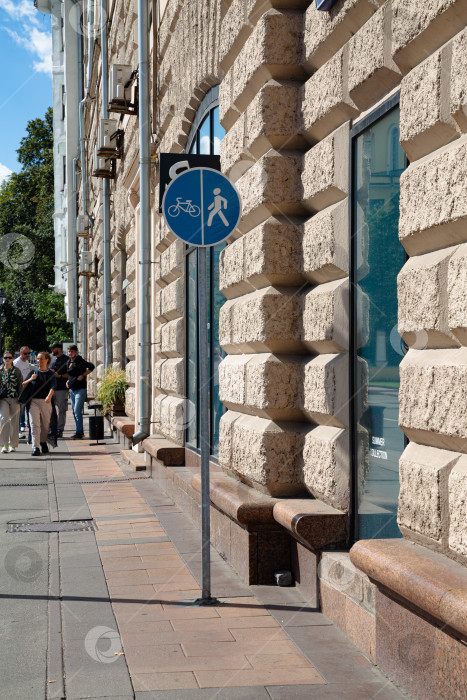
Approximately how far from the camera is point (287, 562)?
6039 millimetres

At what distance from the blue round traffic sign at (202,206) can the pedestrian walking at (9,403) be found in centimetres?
1051

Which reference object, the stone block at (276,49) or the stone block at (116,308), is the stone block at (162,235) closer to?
the stone block at (276,49)

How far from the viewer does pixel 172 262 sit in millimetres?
10812

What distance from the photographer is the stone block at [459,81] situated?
12.2 feet

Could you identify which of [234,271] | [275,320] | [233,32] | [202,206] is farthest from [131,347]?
[202,206]

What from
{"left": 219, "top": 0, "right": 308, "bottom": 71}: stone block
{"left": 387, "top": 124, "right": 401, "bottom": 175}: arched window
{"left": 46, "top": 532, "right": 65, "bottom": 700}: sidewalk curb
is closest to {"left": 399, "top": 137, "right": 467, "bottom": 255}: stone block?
{"left": 387, "top": 124, "right": 401, "bottom": 175}: arched window

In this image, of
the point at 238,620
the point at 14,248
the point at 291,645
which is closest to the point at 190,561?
the point at 238,620

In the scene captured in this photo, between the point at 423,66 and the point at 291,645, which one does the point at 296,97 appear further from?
the point at 291,645

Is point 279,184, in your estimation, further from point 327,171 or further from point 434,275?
point 434,275

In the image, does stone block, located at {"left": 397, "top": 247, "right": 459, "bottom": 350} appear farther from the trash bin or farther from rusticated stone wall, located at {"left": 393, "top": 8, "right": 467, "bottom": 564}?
the trash bin

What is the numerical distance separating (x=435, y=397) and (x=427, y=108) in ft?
4.18

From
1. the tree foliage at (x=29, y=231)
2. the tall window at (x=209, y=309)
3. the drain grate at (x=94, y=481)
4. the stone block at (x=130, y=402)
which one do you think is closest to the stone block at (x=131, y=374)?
the stone block at (x=130, y=402)

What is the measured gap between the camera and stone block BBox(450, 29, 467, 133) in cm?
371

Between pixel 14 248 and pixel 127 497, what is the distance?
1984 inches
